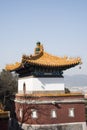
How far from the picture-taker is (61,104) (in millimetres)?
22328

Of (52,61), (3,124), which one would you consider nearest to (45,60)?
(52,61)

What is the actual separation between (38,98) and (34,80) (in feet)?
5.82

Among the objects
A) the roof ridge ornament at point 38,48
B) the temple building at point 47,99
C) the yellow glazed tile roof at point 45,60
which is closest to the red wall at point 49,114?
the temple building at point 47,99

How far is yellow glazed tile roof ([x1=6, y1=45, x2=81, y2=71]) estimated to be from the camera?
22084 millimetres

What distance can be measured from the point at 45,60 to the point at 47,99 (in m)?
3.72

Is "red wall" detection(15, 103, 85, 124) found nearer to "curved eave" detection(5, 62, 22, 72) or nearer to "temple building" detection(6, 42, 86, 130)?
"temple building" detection(6, 42, 86, 130)

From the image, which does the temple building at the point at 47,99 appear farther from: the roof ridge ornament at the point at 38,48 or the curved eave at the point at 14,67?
the roof ridge ornament at the point at 38,48

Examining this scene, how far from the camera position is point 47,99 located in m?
22.1

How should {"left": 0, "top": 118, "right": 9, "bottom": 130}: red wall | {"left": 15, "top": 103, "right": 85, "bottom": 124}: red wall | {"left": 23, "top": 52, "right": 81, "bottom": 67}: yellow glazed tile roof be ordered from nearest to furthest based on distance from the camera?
{"left": 0, "top": 118, "right": 9, "bottom": 130}: red wall < {"left": 15, "top": 103, "right": 85, "bottom": 124}: red wall < {"left": 23, "top": 52, "right": 81, "bottom": 67}: yellow glazed tile roof

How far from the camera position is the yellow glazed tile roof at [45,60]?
22.1 meters

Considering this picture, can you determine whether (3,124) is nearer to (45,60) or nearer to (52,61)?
(45,60)

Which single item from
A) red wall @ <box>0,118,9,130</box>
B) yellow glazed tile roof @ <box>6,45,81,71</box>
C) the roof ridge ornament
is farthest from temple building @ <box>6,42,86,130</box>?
red wall @ <box>0,118,9,130</box>

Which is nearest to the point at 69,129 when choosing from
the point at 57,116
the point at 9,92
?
the point at 57,116

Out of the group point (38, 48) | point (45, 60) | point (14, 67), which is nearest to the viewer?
point (45, 60)
